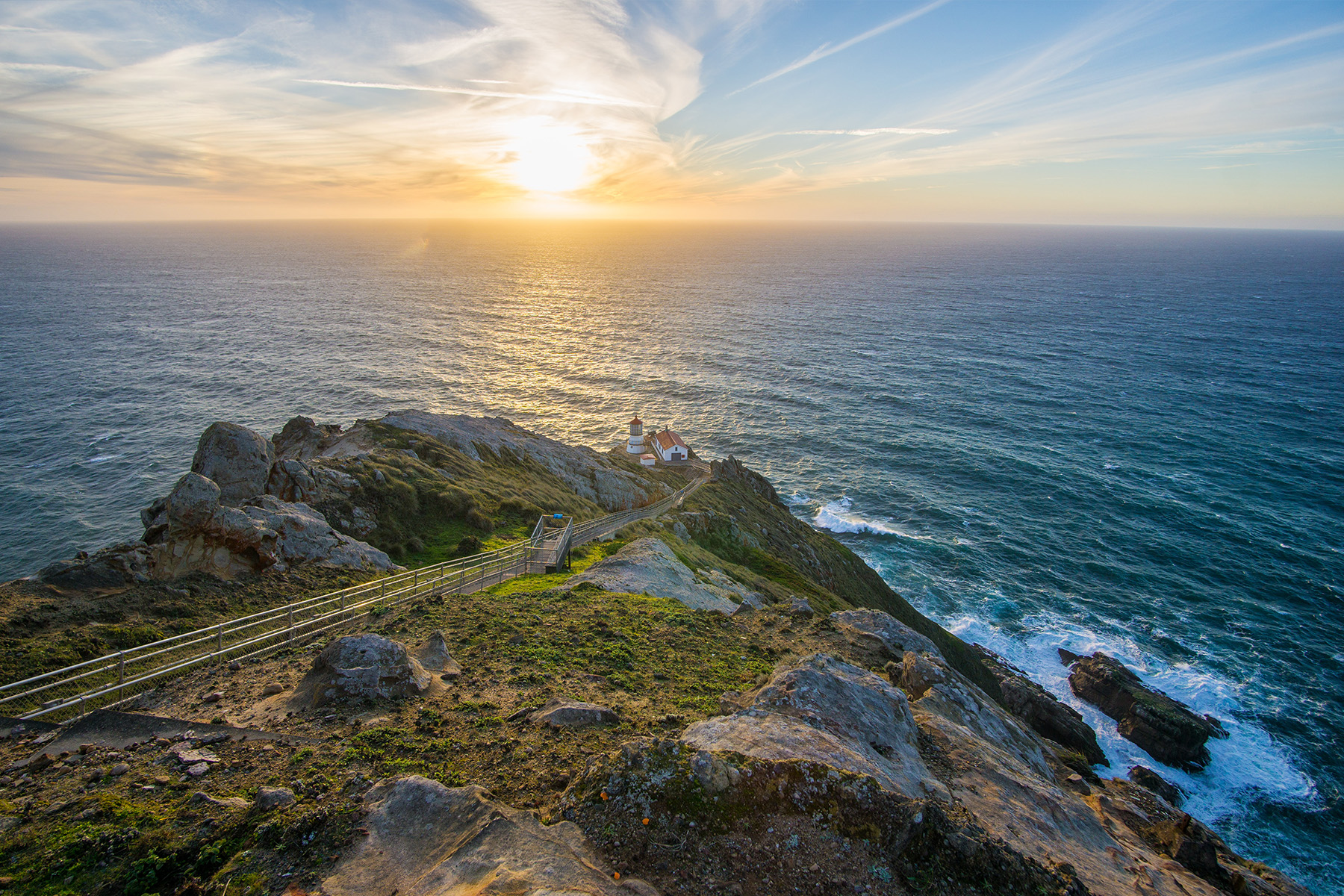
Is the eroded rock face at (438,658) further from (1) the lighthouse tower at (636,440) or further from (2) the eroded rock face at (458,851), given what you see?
(1) the lighthouse tower at (636,440)

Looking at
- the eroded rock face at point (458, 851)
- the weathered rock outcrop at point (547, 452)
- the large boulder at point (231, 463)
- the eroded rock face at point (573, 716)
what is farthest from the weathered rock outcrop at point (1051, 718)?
the large boulder at point (231, 463)

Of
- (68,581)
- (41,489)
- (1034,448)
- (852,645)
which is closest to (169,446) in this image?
(41,489)

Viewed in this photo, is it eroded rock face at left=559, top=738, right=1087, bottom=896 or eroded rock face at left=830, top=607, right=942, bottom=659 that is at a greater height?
eroded rock face at left=559, top=738, right=1087, bottom=896

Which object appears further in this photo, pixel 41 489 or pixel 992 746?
pixel 41 489

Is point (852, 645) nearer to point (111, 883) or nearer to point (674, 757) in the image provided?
point (674, 757)

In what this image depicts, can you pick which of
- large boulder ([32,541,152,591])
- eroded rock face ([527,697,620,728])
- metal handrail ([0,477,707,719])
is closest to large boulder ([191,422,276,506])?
large boulder ([32,541,152,591])

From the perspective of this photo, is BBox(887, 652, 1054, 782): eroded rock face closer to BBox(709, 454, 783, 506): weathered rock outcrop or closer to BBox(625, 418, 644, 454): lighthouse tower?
BBox(709, 454, 783, 506): weathered rock outcrop

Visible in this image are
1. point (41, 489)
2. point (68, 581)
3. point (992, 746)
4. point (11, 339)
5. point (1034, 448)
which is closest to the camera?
point (992, 746)
